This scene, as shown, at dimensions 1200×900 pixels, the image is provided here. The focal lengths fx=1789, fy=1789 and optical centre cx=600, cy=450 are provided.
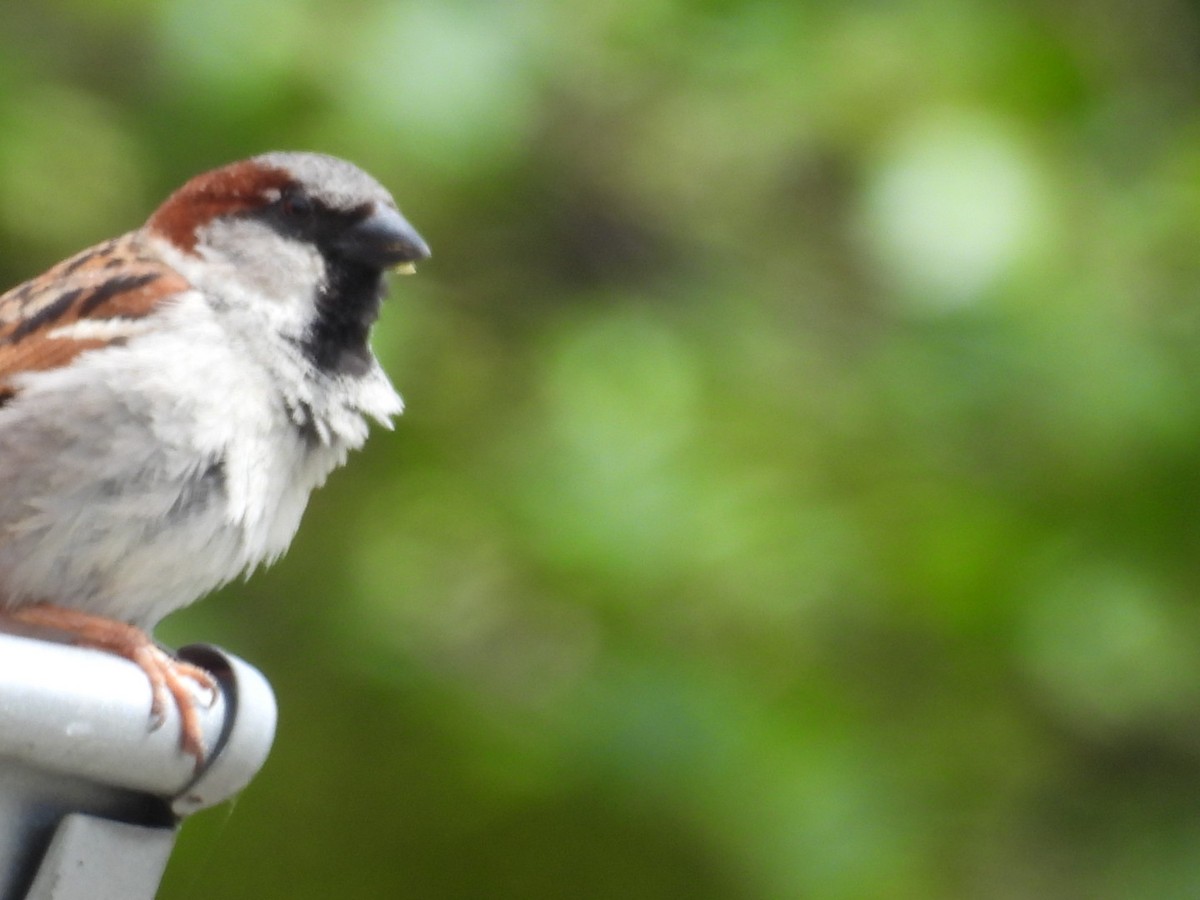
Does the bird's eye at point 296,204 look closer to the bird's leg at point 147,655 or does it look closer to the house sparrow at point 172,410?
the house sparrow at point 172,410

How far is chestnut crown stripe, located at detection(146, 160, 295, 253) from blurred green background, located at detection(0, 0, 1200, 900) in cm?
30

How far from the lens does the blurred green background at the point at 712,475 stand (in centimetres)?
197

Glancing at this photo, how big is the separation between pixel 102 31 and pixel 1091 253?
1201 mm

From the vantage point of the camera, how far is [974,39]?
2119 millimetres

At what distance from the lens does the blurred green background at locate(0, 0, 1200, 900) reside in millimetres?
1969

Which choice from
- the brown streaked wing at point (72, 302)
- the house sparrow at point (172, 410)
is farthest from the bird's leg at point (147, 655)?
the brown streaked wing at point (72, 302)

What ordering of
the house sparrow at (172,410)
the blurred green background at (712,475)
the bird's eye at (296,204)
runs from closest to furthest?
the house sparrow at (172,410)
the bird's eye at (296,204)
the blurred green background at (712,475)

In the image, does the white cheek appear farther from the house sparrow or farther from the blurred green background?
the blurred green background

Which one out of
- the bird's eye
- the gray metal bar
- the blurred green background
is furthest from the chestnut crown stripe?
the gray metal bar

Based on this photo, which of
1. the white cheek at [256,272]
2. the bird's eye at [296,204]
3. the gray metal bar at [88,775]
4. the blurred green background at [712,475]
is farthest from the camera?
the blurred green background at [712,475]

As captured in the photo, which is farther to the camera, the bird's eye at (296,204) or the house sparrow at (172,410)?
the bird's eye at (296,204)

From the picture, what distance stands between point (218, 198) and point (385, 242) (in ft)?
0.59

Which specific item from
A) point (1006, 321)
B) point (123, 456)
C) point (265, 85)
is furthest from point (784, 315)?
point (123, 456)

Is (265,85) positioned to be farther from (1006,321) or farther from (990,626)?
(990,626)
